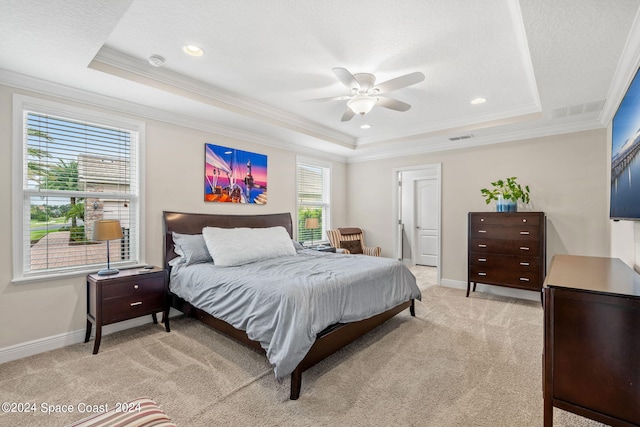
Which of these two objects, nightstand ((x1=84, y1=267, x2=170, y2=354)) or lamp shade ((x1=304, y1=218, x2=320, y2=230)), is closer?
nightstand ((x1=84, y1=267, x2=170, y2=354))

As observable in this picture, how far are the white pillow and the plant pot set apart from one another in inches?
117

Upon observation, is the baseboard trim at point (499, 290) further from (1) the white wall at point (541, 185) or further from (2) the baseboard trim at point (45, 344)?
(2) the baseboard trim at point (45, 344)

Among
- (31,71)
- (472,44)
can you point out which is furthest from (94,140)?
(472,44)

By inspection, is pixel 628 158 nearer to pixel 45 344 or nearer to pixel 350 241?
pixel 350 241

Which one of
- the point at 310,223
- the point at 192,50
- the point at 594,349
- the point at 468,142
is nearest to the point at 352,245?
the point at 310,223

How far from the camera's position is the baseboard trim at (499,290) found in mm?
4340

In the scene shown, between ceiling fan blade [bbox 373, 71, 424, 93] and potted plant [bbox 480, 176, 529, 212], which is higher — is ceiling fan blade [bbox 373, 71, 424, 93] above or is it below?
above

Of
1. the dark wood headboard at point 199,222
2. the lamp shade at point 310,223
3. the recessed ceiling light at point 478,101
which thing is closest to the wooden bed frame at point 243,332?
the dark wood headboard at point 199,222

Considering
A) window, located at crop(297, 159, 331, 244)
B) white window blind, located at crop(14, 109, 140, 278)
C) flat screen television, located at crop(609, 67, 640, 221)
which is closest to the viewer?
flat screen television, located at crop(609, 67, 640, 221)

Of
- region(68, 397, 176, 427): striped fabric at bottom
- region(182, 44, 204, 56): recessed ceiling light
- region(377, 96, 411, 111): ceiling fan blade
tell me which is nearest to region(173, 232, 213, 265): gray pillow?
region(182, 44, 204, 56): recessed ceiling light

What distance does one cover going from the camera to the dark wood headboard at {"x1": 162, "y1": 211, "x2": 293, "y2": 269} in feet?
11.6

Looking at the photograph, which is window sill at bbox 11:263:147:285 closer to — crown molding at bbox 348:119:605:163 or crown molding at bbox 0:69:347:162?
crown molding at bbox 0:69:347:162

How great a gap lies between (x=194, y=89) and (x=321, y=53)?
1.48 m

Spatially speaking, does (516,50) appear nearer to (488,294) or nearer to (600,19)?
(600,19)
